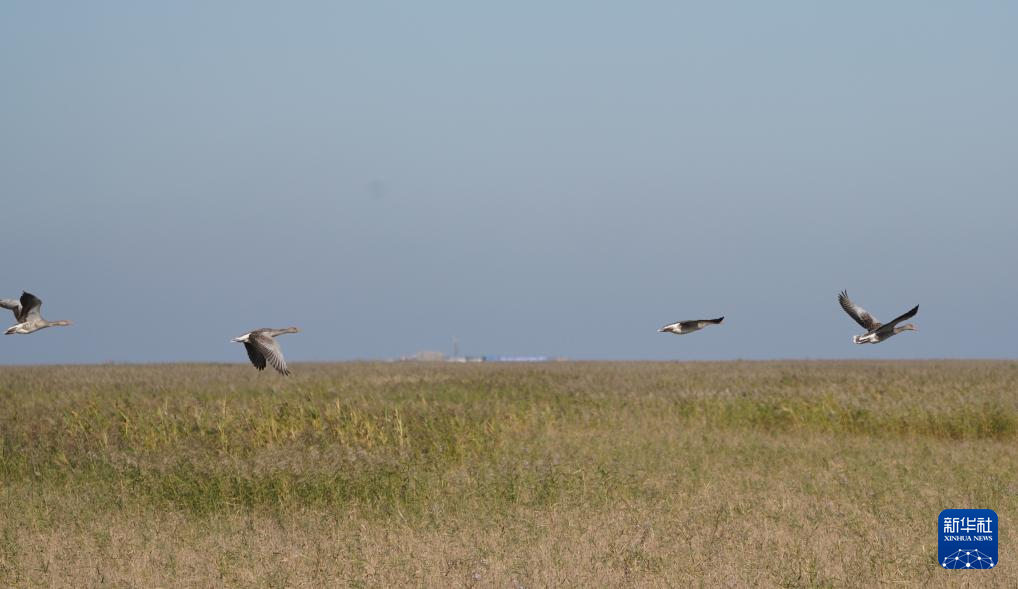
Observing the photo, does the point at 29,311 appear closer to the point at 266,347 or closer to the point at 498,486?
the point at 266,347

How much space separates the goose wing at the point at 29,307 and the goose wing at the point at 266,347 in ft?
11.5

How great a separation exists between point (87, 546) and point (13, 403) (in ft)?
46.2

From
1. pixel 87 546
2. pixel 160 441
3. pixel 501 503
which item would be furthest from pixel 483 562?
pixel 160 441

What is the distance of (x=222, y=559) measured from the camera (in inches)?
372

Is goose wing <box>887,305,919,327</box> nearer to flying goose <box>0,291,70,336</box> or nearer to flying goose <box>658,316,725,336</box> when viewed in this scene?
flying goose <box>658,316,725,336</box>

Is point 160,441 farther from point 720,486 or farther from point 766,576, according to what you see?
point 766,576

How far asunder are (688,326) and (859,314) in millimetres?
3253

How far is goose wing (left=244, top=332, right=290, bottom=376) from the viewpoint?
11148mm

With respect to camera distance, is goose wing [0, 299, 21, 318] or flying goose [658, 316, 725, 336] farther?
goose wing [0, 299, 21, 318]

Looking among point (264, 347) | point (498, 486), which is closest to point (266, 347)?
point (264, 347)

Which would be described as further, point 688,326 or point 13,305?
point 13,305

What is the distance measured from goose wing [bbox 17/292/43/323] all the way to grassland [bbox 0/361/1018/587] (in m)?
2.34

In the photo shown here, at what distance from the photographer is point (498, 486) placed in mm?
13023

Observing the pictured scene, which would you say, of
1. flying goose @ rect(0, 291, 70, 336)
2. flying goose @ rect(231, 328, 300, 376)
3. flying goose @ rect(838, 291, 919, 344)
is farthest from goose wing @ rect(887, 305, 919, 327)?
flying goose @ rect(0, 291, 70, 336)
